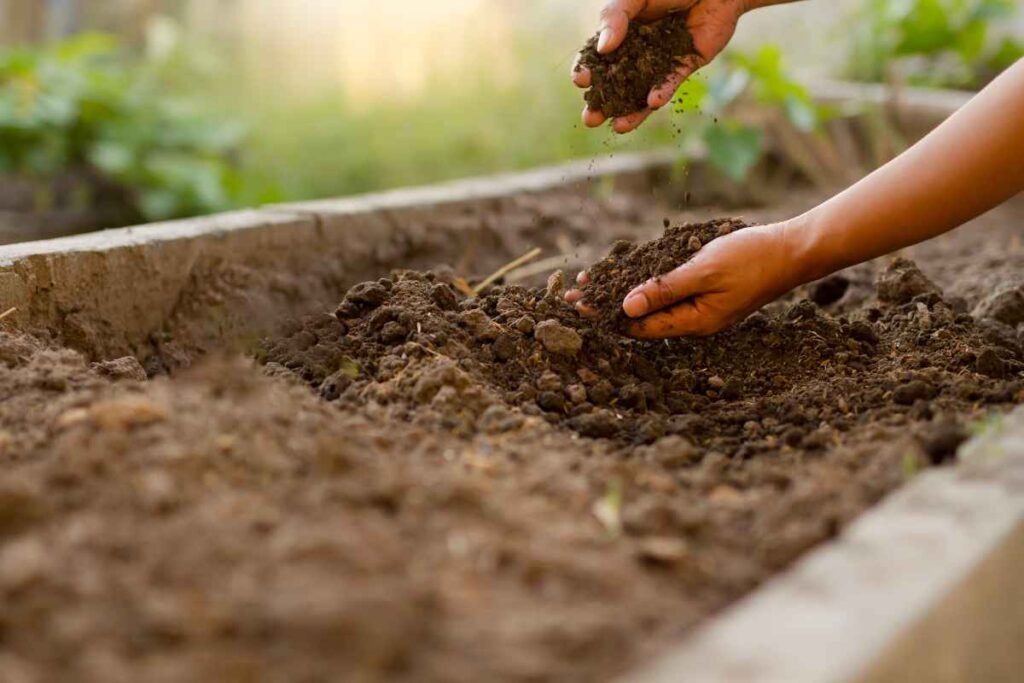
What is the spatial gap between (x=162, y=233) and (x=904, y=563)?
197 cm

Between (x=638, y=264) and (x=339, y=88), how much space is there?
4679 mm

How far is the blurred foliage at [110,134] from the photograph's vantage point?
491cm

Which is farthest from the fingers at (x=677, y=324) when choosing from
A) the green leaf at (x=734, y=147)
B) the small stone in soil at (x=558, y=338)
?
the green leaf at (x=734, y=147)

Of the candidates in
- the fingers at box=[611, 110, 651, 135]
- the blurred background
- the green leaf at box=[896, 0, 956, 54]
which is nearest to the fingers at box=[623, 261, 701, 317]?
the fingers at box=[611, 110, 651, 135]

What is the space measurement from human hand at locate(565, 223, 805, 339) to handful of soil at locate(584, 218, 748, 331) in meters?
0.06

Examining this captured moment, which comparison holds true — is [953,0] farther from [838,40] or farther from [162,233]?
[162,233]

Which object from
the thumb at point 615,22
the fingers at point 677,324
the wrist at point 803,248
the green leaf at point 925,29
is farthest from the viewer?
the green leaf at point 925,29

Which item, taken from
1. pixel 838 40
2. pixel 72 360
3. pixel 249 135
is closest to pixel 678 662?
pixel 72 360

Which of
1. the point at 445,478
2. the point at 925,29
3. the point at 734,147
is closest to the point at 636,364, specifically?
the point at 445,478

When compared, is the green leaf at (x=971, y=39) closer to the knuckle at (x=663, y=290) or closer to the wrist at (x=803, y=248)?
the wrist at (x=803, y=248)

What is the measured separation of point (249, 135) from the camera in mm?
5895

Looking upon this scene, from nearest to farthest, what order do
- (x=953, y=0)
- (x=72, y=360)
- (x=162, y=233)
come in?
(x=72, y=360)
(x=162, y=233)
(x=953, y=0)

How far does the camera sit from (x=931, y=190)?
1.87 meters

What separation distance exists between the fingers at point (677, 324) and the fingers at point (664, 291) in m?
0.03
